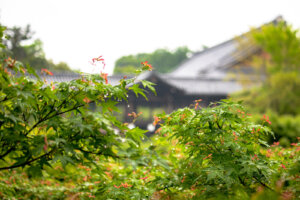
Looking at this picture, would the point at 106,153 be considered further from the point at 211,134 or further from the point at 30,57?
the point at 30,57

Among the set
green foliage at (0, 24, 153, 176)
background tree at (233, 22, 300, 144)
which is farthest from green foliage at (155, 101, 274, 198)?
background tree at (233, 22, 300, 144)

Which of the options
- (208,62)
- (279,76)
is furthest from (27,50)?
(208,62)

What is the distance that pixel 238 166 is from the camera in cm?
217

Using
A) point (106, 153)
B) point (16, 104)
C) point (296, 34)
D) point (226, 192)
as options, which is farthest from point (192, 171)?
point (296, 34)

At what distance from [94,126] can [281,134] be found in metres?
6.80

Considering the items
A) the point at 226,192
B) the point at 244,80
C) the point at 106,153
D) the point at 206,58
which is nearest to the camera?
the point at 106,153

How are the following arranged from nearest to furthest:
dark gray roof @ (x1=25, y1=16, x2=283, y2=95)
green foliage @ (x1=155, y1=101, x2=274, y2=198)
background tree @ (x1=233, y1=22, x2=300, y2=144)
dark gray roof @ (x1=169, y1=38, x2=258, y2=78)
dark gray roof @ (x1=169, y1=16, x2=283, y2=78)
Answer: green foliage @ (x1=155, y1=101, x2=274, y2=198)
background tree @ (x1=233, y1=22, x2=300, y2=144)
dark gray roof @ (x1=25, y1=16, x2=283, y2=95)
dark gray roof @ (x1=169, y1=16, x2=283, y2=78)
dark gray roof @ (x1=169, y1=38, x2=258, y2=78)

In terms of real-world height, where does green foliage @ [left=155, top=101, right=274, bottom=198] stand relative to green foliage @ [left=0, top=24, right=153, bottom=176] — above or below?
below

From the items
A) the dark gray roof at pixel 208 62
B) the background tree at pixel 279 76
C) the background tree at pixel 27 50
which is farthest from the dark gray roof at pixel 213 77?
the background tree at pixel 27 50

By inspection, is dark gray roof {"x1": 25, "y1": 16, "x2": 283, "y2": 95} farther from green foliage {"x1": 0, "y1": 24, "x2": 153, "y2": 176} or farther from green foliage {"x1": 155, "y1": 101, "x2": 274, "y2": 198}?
green foliage {"x1": 0, "y1": 24, "x2": 153, "y2": 176}

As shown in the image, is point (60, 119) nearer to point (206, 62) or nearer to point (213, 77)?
point (213, 77)

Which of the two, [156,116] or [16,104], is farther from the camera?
[156,116]

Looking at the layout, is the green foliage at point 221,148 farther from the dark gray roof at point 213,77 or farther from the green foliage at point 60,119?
the dark gray roof at point 213,77

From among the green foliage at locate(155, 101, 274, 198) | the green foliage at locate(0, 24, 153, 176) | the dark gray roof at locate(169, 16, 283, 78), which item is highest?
the dark gray roof at locate(169, 16, 283, 78)
